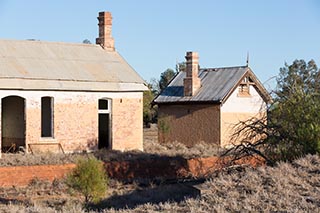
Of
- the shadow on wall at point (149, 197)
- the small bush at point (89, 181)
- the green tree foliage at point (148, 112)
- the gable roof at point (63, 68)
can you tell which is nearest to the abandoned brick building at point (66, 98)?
the gable roof at point (63, 68)

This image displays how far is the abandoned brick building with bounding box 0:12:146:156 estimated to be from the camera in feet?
88.2

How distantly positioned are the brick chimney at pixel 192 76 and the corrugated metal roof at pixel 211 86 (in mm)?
289

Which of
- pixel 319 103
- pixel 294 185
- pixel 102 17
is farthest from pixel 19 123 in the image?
pixel 294 185

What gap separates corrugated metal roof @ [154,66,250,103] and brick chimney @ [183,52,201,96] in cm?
29

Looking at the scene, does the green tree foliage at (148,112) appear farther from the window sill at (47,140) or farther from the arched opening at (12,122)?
the window sill at (47,140)

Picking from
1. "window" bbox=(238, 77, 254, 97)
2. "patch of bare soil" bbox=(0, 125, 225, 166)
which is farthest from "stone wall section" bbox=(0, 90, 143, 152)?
"window" bbox=(238, 77, 254, 97)

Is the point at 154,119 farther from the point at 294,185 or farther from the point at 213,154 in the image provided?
the point at 294,185

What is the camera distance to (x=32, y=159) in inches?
941

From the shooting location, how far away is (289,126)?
19.7 m

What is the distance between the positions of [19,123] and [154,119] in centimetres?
3231

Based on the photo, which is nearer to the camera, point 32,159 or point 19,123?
point 32,159

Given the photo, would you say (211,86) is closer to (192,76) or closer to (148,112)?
(192,76)

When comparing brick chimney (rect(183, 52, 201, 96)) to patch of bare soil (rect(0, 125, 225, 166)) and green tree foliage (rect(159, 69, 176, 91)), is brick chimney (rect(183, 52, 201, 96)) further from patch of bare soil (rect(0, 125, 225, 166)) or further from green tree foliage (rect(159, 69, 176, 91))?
green tree foliage (rect(159, 69, 176, 91))

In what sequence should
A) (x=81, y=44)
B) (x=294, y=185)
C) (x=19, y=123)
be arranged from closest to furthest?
(x=294, y=185) < (x=19, y=123) < (x=81, y=44)
